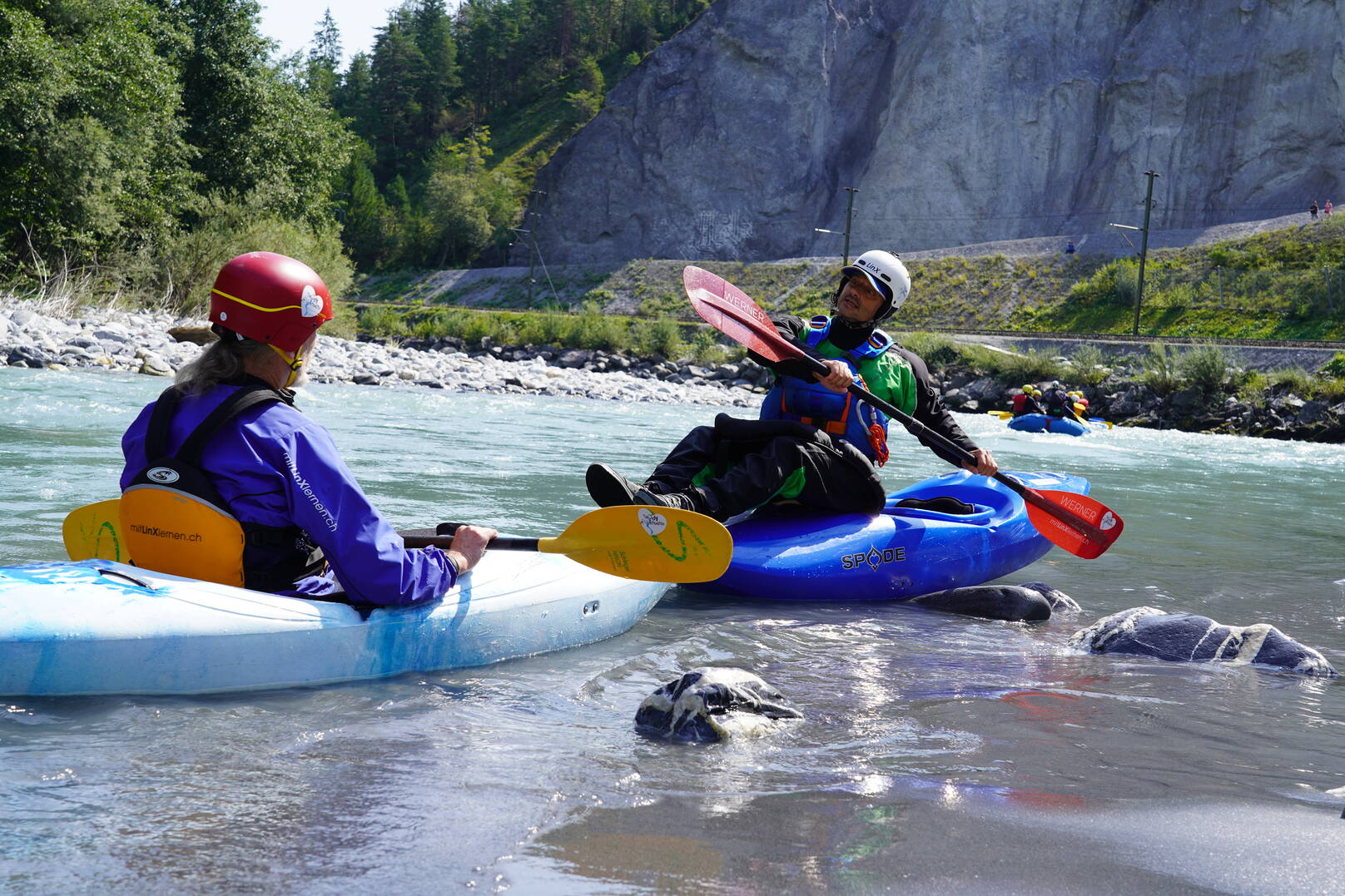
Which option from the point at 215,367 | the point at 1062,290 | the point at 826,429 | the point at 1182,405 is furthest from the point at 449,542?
the point at 1062,290

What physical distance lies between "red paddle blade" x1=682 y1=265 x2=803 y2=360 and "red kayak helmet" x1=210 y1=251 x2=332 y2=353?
204 cm

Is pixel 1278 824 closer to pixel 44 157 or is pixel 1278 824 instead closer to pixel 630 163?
pixel 44 157

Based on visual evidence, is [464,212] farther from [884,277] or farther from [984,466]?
[984,466]

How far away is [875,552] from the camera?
15.0 feet

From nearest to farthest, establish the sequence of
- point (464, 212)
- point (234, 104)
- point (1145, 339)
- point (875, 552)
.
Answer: point (875, 552) < point (234, 104) < point (1145, 339) < point (464, 212)

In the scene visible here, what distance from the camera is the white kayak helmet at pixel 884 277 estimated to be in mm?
4738

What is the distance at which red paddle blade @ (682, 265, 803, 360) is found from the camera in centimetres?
459

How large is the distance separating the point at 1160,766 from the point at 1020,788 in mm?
443

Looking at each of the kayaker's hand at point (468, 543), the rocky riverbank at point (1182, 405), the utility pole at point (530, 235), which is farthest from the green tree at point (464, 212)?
the kayaker's hand at point (468, 543)

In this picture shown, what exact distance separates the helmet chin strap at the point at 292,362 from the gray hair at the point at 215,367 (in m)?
0.05

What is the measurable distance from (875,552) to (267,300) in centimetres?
274

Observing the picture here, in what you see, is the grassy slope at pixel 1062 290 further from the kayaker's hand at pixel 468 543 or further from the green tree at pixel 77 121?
the kayaker's hand at pixel 468 543

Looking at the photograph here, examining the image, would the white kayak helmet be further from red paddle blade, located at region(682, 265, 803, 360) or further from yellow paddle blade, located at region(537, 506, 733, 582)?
yellow paddle blade, located at region(537, 506, 733, 582)

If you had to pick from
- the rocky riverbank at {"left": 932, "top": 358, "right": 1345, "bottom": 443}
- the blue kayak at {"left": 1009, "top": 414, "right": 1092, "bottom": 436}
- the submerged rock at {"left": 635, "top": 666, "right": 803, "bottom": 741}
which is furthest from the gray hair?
the rocky riverbank at {"left": 932, "top": 358, "right": 1345, "bottom": 443}
